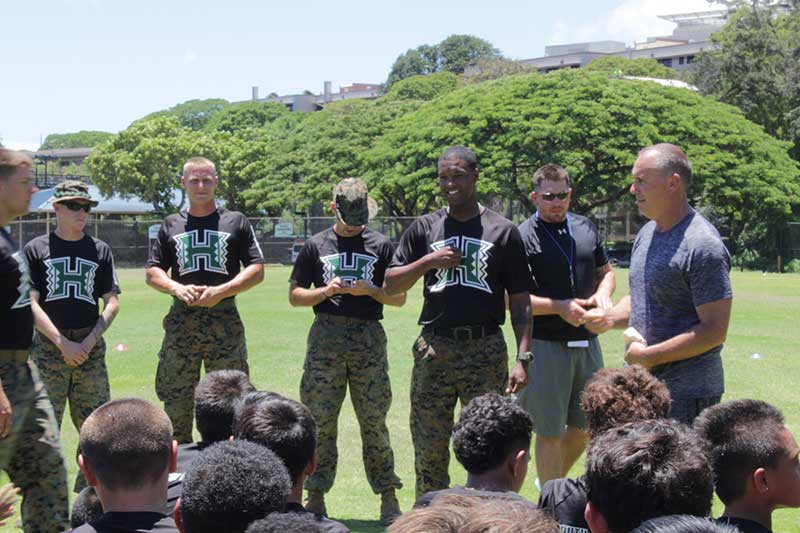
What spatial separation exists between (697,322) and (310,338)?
3.07 meters

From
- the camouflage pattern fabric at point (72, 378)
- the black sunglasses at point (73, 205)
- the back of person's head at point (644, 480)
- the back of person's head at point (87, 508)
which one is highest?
the black sunglasses at point (73, 205)

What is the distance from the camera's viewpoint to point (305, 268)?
7238 millimetres

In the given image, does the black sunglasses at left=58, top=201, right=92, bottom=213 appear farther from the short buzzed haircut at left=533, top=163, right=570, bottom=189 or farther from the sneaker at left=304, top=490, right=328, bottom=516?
the short buzzed haircut at left=533, top=163, right=570, bottom=189

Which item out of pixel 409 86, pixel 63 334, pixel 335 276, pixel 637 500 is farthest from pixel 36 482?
pixel 409 86

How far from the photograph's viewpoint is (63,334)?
7.15 meters

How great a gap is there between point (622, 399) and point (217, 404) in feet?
7.20

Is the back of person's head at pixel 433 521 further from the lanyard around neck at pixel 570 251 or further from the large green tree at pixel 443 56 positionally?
the large green tree at pixel 443 56

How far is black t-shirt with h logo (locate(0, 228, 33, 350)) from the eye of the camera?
4891 mm

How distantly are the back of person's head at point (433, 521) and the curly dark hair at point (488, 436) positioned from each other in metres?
2.20

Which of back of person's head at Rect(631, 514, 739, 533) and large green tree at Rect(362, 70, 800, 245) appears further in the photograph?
large green tree at Rect(362, 70, 800, 245)

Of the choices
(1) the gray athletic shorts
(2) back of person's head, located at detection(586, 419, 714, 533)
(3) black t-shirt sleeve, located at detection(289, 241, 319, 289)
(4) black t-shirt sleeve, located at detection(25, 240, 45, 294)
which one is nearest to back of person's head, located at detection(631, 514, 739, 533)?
(2) back of person's head, located at detection(586, 419, 714, 533)

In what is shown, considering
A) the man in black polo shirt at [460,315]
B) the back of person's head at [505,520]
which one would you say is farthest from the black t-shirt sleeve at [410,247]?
the back of person's head at [505,520]

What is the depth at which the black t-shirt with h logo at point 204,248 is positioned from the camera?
7.42 metres

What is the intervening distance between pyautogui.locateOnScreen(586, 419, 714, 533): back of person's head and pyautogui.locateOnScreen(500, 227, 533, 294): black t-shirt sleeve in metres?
3.61
